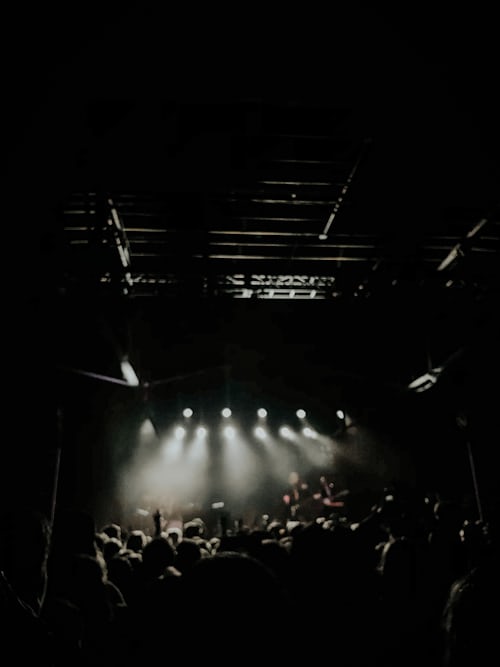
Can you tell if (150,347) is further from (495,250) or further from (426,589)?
(426,589)

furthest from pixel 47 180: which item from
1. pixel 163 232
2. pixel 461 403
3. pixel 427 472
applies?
pixel 427 472

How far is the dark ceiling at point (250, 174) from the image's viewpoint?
2836 mm

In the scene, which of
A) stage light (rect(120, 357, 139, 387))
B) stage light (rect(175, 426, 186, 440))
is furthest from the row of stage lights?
stage light (rect(120, 357, 139, 387))

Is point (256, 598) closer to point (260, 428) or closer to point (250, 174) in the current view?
point (250, 174)

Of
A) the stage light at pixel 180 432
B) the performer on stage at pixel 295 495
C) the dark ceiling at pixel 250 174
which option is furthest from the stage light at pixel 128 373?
the performer on stage at pixel 295 495

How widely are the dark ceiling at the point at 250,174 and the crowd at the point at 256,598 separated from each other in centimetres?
298

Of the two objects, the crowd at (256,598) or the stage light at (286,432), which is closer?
the crowd at (256,598)

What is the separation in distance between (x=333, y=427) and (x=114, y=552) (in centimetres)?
1104

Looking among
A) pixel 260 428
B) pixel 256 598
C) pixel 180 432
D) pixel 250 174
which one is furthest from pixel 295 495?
pixel 256 598

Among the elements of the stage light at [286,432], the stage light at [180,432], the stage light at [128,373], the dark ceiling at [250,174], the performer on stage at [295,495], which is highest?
the dark ceiling at [250,174]

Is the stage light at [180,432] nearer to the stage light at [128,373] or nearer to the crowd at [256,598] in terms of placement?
the stage light at [128,373]

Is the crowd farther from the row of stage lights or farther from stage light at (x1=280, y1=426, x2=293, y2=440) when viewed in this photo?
stage light at (x1=280, y1=426, x2=293, y2=440)

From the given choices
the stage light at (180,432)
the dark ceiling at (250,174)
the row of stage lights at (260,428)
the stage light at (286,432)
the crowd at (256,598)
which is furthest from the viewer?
the stage light at (286,432)

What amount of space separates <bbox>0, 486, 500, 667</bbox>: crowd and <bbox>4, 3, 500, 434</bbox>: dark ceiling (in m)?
2.98
